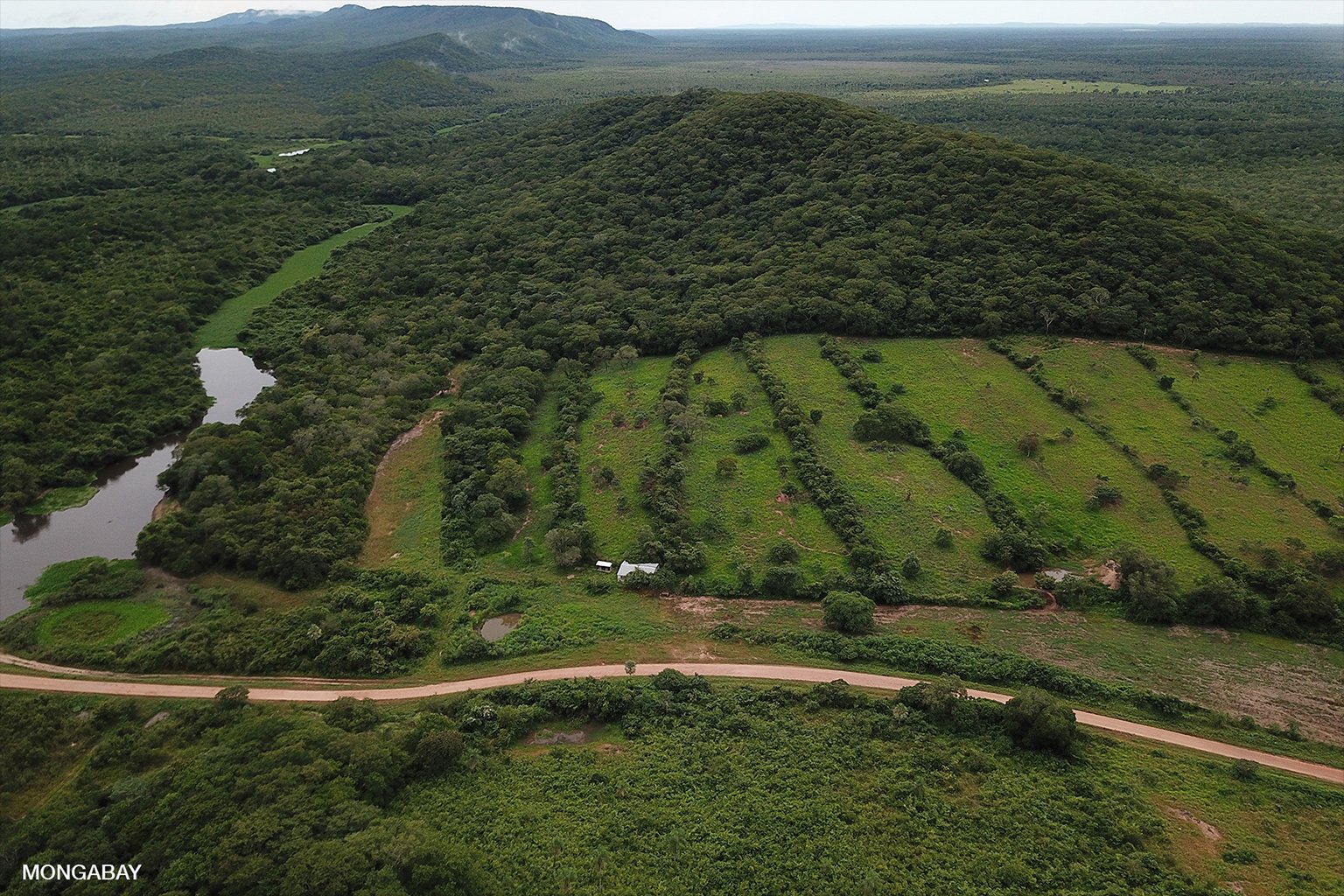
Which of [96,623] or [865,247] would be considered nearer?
[96,623]

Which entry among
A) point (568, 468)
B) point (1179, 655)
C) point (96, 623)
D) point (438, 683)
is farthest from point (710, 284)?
point (96, 623)

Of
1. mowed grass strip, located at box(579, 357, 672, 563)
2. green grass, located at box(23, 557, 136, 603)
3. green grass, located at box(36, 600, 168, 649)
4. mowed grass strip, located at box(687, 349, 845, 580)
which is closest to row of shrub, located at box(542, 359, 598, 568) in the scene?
mowed grass strip, located at box(579, 357, 672, 563)

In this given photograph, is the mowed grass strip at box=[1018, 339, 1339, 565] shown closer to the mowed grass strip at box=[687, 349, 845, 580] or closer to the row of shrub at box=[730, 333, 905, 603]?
Answer: the row of shrub at box=[730, 333, 905, 603]

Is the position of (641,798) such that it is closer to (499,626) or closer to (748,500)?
(499,626)

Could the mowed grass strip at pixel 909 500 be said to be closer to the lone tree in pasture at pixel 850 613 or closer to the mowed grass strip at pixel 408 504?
the lone tree in pasture at pixel 850 613

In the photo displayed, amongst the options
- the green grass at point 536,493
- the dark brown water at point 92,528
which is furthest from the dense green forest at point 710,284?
the dark brown water at point 92,528
